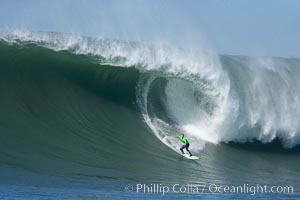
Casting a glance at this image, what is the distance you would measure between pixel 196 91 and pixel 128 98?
1.72 metres

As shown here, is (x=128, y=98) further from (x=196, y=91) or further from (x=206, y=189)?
(x=206, y=189)

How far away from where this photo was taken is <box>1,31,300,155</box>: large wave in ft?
49.5

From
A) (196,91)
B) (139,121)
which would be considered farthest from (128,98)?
(196,91)

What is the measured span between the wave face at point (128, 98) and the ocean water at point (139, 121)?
1.2 inches

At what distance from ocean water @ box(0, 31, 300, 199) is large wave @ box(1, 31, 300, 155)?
0.03m

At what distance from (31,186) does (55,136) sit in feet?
11.3

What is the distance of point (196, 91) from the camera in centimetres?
1603

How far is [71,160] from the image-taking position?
440 inches

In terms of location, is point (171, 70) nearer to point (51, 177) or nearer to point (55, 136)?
point (55, 136)

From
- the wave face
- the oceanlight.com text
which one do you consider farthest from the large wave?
the oceanlight.com text

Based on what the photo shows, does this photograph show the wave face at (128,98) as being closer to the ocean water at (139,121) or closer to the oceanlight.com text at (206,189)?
the ocean water at (139,121)

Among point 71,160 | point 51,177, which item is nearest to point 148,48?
point 71,160

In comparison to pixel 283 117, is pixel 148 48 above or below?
above

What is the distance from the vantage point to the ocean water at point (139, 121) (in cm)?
1021
